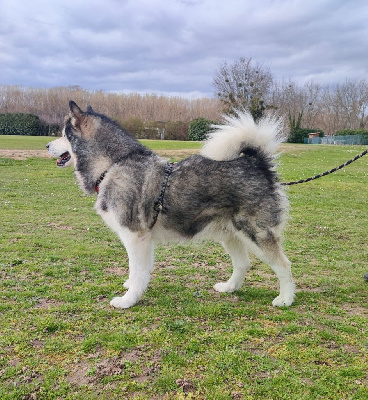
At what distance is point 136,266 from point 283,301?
1943mm

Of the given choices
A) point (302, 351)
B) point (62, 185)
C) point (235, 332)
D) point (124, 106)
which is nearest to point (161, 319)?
point (235, 332)

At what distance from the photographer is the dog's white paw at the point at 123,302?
4660mm

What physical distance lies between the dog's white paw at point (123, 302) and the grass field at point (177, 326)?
92 mm

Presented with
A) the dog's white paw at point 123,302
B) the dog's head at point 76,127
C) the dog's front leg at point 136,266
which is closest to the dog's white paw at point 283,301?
the dog's front leg at point 136,266

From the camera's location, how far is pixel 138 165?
4891 millimetres

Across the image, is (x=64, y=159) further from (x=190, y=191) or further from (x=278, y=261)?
(x=278, y=261)

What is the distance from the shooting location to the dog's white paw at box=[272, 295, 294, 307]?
4816mm

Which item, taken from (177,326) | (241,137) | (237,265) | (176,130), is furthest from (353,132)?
(177,326)

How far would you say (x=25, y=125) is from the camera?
58062 mm

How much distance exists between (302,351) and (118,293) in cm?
253

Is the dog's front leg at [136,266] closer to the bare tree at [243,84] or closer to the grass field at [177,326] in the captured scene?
the grass field at [177,326]

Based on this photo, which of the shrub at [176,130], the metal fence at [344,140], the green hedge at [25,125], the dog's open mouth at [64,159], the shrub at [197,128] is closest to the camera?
the dog's open mouth at [64,159]

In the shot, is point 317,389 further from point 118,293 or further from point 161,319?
point 118,293

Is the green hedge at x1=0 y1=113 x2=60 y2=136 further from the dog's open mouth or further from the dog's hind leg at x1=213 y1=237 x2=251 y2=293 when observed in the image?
the dog's hind leg at x1=213 y1=237 x2=251 y2=293
